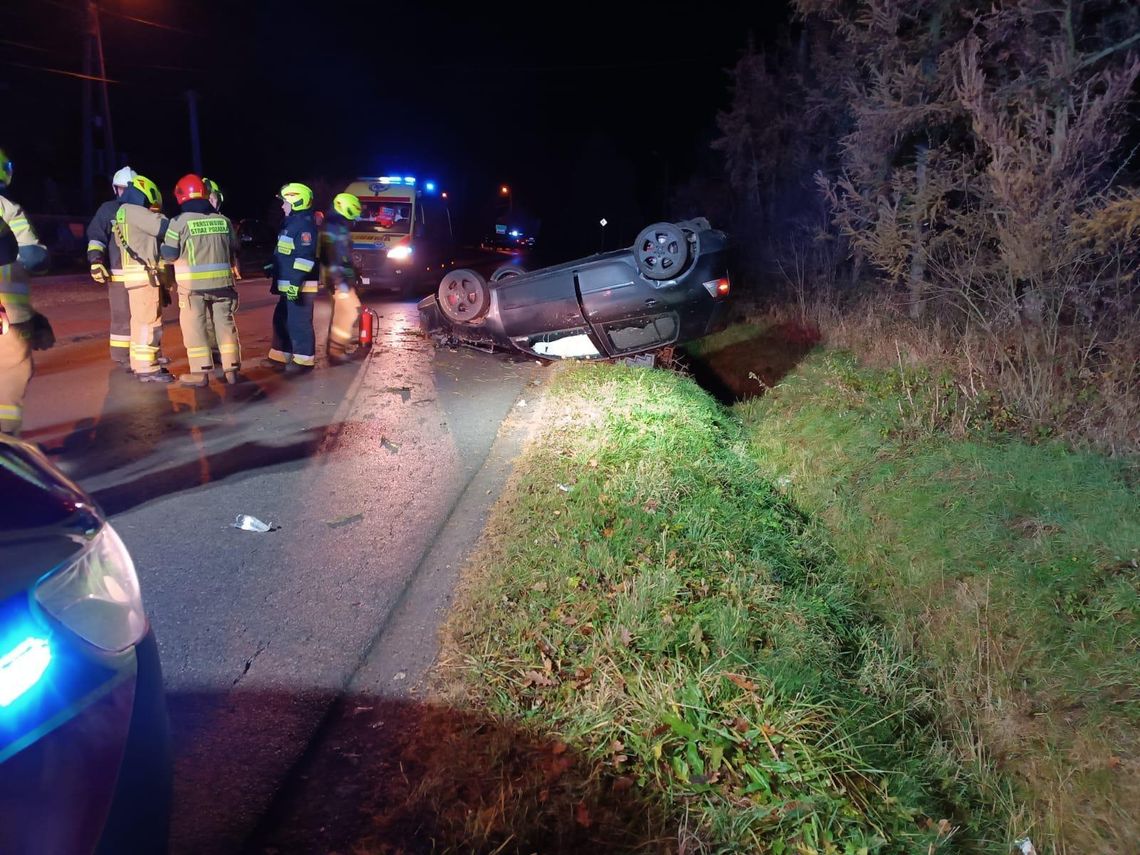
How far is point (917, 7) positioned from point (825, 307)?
156 inches

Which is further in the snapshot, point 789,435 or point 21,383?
point 789,435

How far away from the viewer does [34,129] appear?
106ft

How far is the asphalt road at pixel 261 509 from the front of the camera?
3.08m

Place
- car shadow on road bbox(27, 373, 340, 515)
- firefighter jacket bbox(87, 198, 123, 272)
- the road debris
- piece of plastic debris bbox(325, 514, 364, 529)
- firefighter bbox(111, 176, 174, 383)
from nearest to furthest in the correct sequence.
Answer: piece of plastic debris bbox(325, 514, 364, 529)
car shadow on road bbox(27, 373, 340, 515)
firefighter bbox(111, 176, 174, 383)
firefighter jacket bbox(87, 198, 123, 272)
the road debris

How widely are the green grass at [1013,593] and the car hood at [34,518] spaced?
135 inches

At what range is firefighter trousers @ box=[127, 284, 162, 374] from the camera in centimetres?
795

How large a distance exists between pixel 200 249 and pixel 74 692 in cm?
707

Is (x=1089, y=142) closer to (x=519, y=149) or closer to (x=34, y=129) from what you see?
(x=34, y=129)

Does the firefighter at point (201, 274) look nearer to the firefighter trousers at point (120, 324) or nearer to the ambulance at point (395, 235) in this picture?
the firefighter trousers at point (120, 324)

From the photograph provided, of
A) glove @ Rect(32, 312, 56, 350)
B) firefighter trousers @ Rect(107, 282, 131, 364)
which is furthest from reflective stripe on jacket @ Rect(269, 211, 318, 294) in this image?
glove @ Rect(32, 312, 56, 350)

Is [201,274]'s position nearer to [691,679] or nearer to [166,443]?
[166,443]

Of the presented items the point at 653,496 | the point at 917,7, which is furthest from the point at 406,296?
the point at 653,496

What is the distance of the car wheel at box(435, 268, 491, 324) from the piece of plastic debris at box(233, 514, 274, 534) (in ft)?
13.7

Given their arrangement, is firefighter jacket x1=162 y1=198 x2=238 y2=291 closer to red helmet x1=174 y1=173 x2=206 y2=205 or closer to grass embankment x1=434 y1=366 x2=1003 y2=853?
red helmet x1=174 y1=173 x2=206 y2=205
